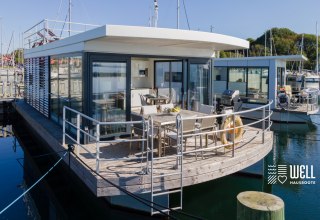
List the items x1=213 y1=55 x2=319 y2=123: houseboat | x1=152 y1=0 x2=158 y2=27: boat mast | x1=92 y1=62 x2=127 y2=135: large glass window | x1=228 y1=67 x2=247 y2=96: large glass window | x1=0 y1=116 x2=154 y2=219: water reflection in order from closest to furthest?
x1=0 y1=116 x2=154 y2=219: water reflection
x1=92 y1=62 x2=127 y2=135: large glass window
x1=152 y1=0 x2=158 y2=27: boat mast
x1=213 y1=55 x2=319 y2=123: houseboat
x1=228 y1=67 x2=247 y2=96: large glass window

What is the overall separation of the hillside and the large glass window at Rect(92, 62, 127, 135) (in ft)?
172

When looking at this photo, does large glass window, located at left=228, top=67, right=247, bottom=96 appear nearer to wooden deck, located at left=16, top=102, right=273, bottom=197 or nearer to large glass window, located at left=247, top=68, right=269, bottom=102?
large glass window, located at left=247, top=68, right=269, bottom=102

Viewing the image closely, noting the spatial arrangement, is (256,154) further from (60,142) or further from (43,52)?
(43,52)

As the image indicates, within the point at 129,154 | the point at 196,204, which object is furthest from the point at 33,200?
the point at 196,204

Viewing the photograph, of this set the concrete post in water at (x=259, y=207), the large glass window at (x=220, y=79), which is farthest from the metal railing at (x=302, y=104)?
the concrete post in water at (x=259, y=207)

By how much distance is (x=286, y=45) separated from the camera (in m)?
62.3

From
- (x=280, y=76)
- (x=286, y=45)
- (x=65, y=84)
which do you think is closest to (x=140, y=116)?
(x=65, y=84)

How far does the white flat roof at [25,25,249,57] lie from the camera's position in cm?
712

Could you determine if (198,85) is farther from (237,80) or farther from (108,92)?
(237,80)

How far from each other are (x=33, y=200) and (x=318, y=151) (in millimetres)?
9662

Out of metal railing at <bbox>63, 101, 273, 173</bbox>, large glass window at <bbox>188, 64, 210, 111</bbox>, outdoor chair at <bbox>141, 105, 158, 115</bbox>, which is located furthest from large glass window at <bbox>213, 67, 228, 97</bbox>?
outdoor chair at <bbox>141, 105, 158, 115</bbox>

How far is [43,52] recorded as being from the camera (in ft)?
40.1

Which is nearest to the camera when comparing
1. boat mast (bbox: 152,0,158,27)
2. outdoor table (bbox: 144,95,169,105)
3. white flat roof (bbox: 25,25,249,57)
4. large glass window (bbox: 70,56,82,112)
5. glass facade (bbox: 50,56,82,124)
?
white flat roof (bbox: 25,25,249,57)

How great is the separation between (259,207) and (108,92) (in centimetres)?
533
